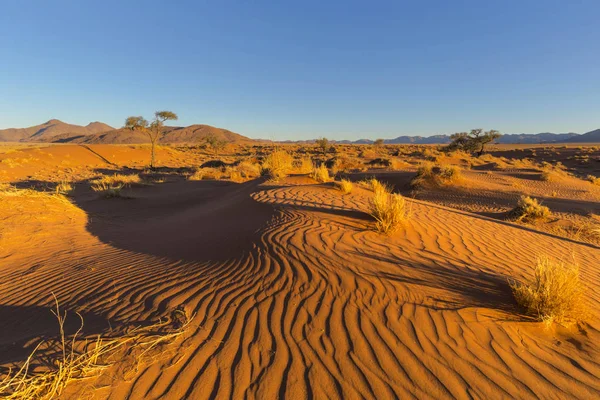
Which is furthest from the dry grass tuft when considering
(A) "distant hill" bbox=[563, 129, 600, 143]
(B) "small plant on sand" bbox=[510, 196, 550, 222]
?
(A) "distant hill" bbox=[563, 129, 600, 143]

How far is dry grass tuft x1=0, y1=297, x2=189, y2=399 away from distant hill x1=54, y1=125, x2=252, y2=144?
91.0 meters

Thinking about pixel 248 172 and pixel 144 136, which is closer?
pixel 248 172

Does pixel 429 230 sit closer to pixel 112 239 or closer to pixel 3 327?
pixel 3 327

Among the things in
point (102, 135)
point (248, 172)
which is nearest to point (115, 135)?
point (102, 135)

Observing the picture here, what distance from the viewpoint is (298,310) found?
10.6ft

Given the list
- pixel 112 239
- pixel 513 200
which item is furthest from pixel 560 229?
pixel 112 239

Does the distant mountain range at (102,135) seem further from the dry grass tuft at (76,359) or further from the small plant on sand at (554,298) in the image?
the small plant on sand at (554,298)

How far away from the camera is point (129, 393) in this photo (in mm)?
2217

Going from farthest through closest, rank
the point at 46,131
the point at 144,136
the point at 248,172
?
the point at 46,131, the point at 144,136, the point at 248,172

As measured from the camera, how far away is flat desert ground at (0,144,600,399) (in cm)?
236

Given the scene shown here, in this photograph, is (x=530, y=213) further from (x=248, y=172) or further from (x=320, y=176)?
(x=248, y=172)

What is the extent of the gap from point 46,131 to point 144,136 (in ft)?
325

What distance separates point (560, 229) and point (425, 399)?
31.4ft

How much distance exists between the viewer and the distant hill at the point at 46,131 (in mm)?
147750
